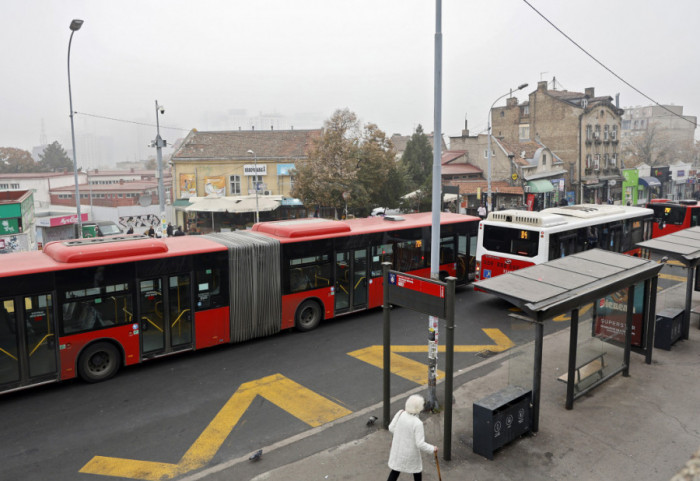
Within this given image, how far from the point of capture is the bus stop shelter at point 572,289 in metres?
8.08

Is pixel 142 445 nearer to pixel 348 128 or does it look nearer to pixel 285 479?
pixel 285 479

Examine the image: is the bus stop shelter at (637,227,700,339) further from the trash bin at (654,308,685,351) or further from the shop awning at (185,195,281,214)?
the shop awning at (185,195,281,214)

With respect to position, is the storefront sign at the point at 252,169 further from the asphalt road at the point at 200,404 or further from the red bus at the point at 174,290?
the asphalt road at the point at 200,404

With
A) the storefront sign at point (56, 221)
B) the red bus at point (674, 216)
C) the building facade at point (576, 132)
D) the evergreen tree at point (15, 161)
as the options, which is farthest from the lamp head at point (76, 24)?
the evergreen tree at point (15, 161)

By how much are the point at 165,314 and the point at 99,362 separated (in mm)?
1596

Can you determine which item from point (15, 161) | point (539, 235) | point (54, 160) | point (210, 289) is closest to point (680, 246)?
point (539, 235)

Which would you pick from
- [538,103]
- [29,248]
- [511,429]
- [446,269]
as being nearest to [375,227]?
[446,269]

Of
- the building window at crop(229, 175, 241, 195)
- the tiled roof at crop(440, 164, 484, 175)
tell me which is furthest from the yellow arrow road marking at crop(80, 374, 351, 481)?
the tiled roof at crop(440, 164, 484, 175)

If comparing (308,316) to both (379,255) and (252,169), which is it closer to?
(379,255)

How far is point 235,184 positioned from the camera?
4422 centimetres

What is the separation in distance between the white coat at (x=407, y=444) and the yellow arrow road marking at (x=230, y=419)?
9.84 ft

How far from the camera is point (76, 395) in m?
10.4

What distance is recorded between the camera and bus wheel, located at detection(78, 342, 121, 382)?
10773 millimetres

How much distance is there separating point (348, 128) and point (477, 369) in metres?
23.8
